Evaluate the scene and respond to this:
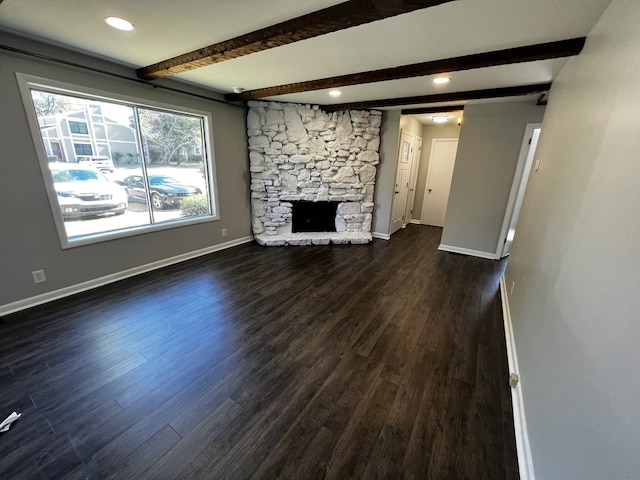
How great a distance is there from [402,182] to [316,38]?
4014mm

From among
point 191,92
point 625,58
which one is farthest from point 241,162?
point 625,58

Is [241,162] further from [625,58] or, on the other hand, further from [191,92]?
[625,58]

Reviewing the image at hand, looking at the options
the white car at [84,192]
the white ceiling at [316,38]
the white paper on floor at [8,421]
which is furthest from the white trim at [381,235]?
the white paper on floor at [8,421]

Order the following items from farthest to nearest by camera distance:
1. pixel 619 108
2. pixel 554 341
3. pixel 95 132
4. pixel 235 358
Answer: pixel 95 132 → pixel 235 358 → pixel 554 341 → pixel 619 108

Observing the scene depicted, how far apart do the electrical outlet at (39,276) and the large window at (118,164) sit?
0.34m

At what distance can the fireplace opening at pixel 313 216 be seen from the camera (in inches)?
Answer: 200

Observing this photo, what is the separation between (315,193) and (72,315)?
371 centimetres

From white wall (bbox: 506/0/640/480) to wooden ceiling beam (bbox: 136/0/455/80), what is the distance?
0.99 metres

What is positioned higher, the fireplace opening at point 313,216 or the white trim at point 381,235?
the fireplace opening at point 313,216

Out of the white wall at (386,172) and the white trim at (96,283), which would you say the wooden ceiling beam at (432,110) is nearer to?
the white wall at (386,172)

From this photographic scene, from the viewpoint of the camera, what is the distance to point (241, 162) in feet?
14.6

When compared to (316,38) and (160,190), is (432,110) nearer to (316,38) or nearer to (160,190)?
(316,38)

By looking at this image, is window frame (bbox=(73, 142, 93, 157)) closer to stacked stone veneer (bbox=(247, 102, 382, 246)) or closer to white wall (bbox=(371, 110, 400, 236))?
stacked stone veneer (bbox=(247, 102, 382, 246))

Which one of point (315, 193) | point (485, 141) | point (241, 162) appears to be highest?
point (485, 141)
